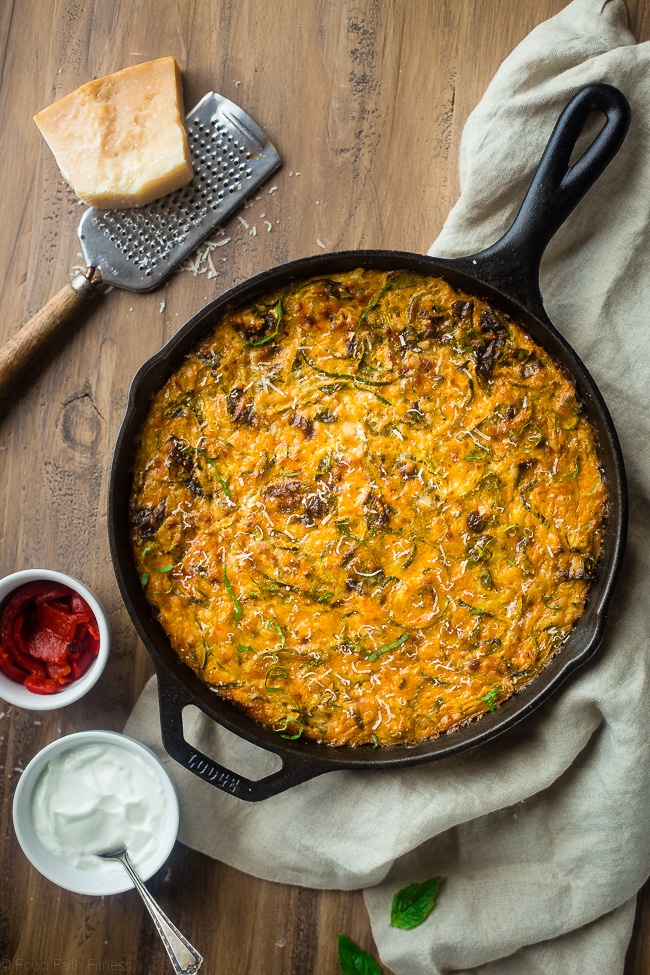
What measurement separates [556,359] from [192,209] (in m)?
1.64

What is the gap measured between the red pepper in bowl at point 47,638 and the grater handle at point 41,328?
0.90 m

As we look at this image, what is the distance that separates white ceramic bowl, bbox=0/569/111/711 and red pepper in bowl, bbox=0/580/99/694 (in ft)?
0.08

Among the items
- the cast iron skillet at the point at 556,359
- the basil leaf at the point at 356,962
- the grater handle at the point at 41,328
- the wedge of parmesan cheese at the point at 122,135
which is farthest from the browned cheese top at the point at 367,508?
the basil leaf at the point at 356,962

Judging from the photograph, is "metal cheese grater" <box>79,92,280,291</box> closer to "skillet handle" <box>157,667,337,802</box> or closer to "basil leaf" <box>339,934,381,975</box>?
"skillet handle" <box>157,667,337,802</box>

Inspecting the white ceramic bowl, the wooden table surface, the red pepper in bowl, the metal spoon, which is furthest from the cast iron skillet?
the metal spoon

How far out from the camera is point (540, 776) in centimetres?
312

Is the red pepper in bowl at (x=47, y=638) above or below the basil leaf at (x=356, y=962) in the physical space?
above

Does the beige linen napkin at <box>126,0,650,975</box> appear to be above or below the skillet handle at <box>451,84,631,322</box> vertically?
below

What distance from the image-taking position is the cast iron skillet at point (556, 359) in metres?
2.76

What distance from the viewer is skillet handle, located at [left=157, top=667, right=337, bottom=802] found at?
282 centimetres

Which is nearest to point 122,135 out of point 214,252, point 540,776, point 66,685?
point 214,252

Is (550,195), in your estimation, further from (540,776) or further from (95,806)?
(95,806)

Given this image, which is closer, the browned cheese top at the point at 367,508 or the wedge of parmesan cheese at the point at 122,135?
the browned cheese top at the point at 367,508

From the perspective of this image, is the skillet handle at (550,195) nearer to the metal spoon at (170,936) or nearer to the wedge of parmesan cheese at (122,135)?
the wedge of parmesan cheese at (122,135)
